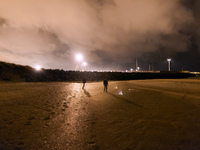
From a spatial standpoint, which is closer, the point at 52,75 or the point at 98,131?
the point at 98,131

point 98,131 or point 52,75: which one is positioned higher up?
point 52,75

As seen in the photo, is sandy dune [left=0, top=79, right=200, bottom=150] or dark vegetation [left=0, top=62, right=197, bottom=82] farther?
dark vegetation [left=0, top=62, right=197, bottom=82]

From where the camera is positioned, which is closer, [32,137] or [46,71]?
[32,137]

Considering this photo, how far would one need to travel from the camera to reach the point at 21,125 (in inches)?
190

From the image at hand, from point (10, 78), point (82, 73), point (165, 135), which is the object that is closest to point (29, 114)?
point (165, 135)

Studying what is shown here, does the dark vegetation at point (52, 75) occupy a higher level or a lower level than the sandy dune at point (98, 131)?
higher

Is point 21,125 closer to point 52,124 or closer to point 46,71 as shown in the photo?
point 52,124

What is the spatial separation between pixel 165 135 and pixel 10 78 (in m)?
31.2

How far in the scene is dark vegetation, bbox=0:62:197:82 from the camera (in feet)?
84.4

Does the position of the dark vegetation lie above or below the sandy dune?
above

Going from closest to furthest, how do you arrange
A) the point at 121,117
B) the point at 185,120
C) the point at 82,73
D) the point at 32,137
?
the point at 32,137 < the point at 185,120 < the point at 121,117 < the point at 82,73

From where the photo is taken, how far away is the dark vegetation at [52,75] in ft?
84.4

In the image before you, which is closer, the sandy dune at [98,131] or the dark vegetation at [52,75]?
the sandy dune at [98,131]

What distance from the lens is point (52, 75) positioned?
32.9 m
